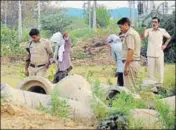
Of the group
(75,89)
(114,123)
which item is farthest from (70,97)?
(114,123)

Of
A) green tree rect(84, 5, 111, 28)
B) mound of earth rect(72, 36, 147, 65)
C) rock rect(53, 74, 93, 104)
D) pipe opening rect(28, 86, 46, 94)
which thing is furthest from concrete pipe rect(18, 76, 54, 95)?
green tree rect(84, 5, 111, 28)

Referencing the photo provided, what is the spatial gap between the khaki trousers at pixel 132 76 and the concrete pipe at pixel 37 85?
1565 mm

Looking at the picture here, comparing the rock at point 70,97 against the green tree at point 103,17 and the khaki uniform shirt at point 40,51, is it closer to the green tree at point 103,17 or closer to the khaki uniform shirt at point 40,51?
the khaki uniform shirt at point 40,51

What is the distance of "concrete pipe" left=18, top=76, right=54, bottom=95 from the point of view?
8.32 m

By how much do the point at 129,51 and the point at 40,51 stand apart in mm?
1677

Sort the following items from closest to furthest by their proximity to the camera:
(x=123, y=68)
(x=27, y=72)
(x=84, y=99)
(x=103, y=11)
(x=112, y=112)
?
(x=112, y=112)
(x=84, y=99)
(x=123, y=68)
(x=27, y=72)
(x=103, y=11)

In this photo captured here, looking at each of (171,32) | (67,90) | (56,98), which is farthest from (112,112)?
(171,32)

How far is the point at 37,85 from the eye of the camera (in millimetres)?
8562

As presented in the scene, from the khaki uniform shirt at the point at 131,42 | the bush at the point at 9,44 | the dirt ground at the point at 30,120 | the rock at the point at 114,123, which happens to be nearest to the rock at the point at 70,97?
the dirt ground at the point at 30,120

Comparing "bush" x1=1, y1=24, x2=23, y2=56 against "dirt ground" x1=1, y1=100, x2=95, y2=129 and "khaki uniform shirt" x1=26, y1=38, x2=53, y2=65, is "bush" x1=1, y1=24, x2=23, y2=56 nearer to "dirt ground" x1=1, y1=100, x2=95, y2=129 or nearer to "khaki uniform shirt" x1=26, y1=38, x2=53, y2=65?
"khaki uniform shirt" x1=26, y1=38, x2=53, y2=65

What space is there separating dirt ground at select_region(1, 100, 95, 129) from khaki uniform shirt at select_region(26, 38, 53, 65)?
10.7 feet

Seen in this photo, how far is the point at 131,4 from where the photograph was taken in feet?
120

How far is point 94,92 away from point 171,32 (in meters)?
13.7

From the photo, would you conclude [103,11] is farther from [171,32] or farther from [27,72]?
[27,72]
